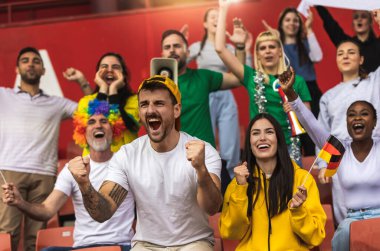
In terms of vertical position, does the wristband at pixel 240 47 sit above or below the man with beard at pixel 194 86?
above

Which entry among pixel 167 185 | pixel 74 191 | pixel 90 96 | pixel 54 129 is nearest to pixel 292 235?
pixel 167 185

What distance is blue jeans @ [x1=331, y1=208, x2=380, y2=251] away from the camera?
4.82 meters

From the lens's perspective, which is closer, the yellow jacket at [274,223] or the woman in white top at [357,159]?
the yellow jacket at [274,223]

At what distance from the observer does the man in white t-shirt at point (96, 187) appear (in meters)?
5.22

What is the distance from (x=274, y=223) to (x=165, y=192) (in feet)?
2.19

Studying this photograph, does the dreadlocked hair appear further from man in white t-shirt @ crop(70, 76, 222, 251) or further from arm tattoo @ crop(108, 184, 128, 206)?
arm tattoo @ crop(108, 184, 128, 206)

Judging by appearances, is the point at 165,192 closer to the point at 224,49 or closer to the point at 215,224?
the point at 215,224

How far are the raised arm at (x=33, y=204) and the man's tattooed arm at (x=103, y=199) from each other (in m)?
0.59

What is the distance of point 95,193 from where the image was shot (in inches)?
162

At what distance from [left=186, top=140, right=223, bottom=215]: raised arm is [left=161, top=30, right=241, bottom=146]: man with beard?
157 cm

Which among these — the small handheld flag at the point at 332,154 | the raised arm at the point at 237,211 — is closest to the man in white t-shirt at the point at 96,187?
the raised arm at the point at 237,211

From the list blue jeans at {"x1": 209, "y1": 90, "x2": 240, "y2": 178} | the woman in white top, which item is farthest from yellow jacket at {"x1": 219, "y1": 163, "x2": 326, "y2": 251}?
blue jeans at {"x1": 209, "y1": 90, "x2": 240, "y2": 178}

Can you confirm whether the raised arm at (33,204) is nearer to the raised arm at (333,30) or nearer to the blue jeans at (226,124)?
the blue jeans at (226,124)

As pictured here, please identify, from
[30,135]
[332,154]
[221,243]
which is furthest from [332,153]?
[30,135]
